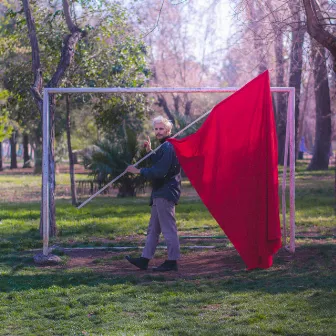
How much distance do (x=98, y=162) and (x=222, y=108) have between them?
11.3 meters

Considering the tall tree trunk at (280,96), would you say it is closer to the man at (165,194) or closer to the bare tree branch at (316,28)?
the bare tree branch at (316,28)

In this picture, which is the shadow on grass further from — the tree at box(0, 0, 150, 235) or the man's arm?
the tree at box(0, 0, 150, 235)

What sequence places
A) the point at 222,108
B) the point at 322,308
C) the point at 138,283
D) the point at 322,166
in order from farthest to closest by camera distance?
the point at 322,166
the point at 222,108
the point at 138,283
the point at 322,308

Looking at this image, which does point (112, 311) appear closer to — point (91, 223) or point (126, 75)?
point (91, 223)

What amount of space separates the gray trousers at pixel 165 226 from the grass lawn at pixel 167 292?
271 millimetres

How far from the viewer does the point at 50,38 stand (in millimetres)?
14219

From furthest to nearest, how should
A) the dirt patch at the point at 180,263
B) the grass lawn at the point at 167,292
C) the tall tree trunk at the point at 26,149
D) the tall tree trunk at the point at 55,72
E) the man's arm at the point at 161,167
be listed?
the tall tree trunk at the point at 26,149 < the tall tree trunk at the point at 55,72 < the dirt patch at the point at 180,263 < the man's arm at the point at 161,167 < the grass lawn at the point at 167,292

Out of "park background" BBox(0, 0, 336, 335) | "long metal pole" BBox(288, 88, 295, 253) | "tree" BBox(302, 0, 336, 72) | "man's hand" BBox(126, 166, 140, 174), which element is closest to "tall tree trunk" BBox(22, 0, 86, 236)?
"park background" BBox(0, 0, 336, 335)

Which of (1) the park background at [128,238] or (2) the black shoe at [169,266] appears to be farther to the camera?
(2) the black shoe at [169,266]

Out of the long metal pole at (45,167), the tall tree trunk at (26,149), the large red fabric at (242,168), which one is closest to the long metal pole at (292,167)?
the large red fabric at (242,168)

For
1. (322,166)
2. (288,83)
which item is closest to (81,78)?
(288,83)

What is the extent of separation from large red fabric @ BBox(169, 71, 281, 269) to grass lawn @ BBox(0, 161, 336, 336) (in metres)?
0.48

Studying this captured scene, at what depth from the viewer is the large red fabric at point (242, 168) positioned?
777 cm

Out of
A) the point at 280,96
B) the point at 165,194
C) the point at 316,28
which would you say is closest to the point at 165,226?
the point at 165,194
